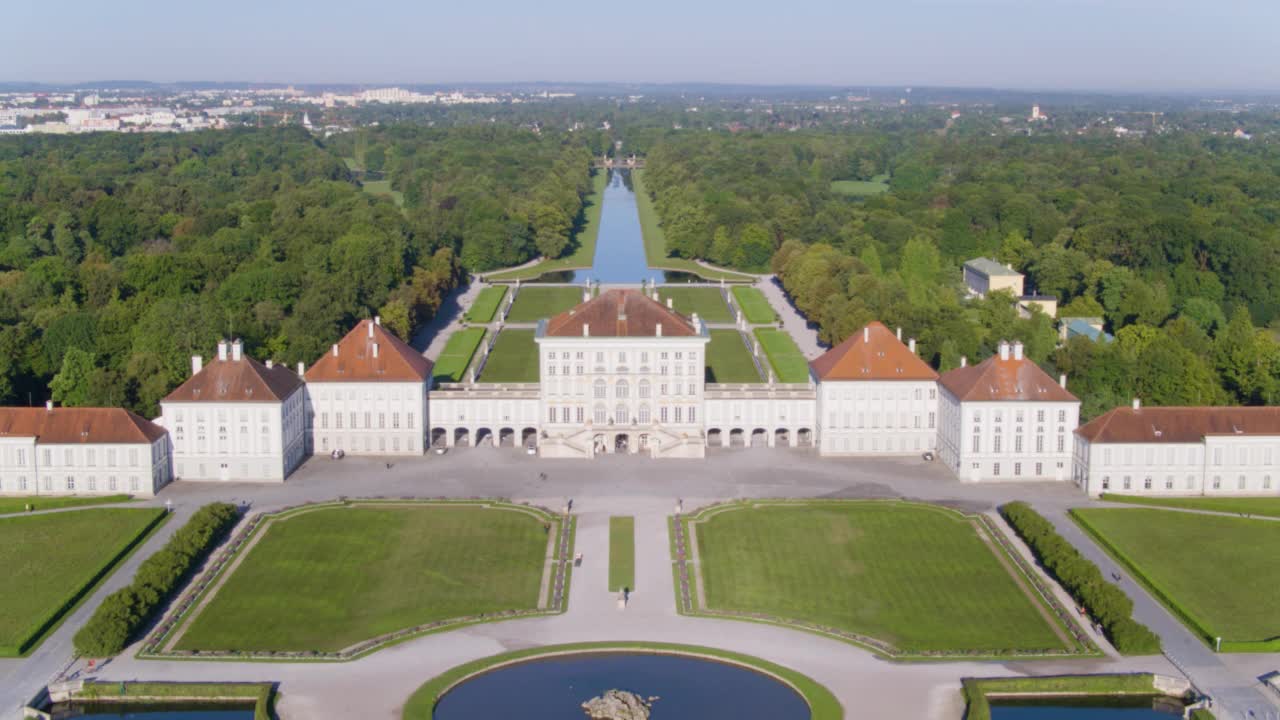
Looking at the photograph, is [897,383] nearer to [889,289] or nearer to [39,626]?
[889,289]

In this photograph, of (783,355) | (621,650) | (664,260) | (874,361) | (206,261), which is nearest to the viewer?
(621,650)

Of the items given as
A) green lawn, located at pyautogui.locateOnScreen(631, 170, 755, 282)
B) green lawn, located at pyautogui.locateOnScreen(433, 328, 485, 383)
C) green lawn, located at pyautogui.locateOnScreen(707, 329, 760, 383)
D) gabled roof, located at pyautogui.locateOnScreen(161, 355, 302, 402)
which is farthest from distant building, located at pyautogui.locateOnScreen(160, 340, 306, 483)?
green lawn, located at pyautogui.locateOnScreen(631, 170, 755, 282)

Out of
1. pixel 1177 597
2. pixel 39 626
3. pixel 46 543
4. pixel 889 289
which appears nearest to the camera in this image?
pixel 39 626

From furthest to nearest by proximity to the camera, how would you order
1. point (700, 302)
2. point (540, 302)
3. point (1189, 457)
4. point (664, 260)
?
1. point (664, 260)
2. point (700, 302)
3. point (540, 302)
4. point (1189, 457)

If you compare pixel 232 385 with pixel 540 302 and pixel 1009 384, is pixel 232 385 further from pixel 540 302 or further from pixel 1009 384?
pixel 540 302

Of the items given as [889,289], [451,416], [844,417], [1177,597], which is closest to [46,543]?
[451,416]

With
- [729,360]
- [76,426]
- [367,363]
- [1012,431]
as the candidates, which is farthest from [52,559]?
[729,360]

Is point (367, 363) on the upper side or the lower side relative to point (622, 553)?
upper
